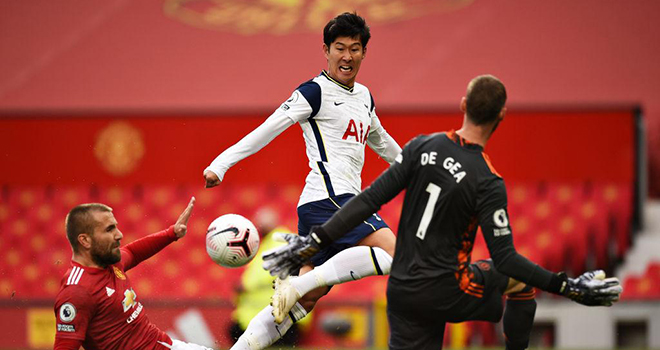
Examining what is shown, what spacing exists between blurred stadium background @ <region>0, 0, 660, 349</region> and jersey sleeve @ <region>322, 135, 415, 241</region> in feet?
15.4

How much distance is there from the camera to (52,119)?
33.7 ft

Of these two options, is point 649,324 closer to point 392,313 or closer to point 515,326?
point 515,326

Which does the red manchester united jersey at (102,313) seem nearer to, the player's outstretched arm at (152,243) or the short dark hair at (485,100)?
the player's outstretched arm at (152,243)

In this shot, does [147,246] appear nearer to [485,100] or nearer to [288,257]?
[288,257]

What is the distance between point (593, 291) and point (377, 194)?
3.52 feet

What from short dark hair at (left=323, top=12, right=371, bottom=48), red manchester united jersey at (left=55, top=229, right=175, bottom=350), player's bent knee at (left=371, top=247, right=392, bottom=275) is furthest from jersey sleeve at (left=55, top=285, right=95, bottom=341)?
short dark hair at (left=323, top=12, right=371, bottom=48)

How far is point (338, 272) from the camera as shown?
4891 mm

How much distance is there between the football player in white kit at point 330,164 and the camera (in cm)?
490

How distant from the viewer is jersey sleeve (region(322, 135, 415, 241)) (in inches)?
162

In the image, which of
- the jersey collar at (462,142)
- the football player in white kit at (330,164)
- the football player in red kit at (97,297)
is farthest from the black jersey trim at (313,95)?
the football player in red kit at (97,297)

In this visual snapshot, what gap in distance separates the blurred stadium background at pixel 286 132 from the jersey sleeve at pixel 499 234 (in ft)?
16.6

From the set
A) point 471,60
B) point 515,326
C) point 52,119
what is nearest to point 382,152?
point 515,326

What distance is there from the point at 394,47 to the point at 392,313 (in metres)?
8.84

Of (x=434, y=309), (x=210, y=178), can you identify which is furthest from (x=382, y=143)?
(x=434, y=309)
